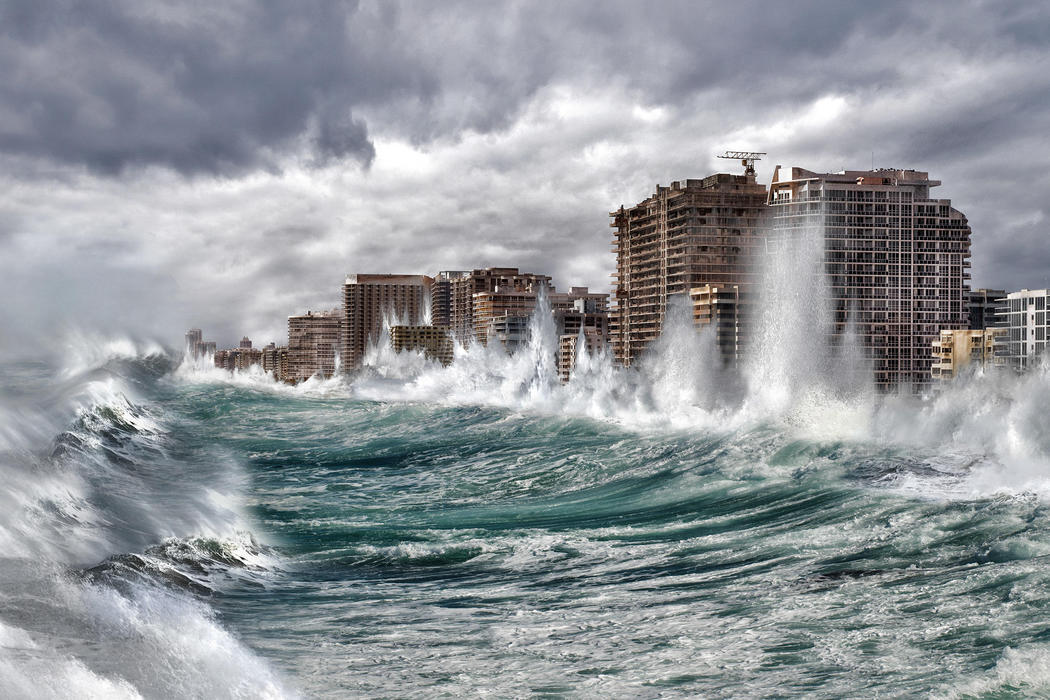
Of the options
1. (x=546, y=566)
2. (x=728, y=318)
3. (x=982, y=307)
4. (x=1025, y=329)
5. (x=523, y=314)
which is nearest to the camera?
(x=546, y=566)

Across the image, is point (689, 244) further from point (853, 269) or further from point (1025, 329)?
point (1025, 329)

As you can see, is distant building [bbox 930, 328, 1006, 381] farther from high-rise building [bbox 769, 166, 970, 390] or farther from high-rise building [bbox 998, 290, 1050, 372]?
high-rise building [bbox 769, 166, 970, 390]

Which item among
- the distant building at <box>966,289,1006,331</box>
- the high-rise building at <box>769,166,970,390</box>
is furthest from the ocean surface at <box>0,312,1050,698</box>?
the distant building at <box>966,289,1006,331</box>

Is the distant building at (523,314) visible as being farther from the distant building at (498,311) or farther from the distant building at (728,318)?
the distant building at (728,318)

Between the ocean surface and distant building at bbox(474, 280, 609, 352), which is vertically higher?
distant building at bbox(474, 280, 609, 352)

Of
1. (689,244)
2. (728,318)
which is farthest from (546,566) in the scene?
(689,244)

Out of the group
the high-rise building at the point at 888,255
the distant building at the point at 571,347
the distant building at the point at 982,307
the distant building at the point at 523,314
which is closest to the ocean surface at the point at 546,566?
the high-rise building at the point at 888,255

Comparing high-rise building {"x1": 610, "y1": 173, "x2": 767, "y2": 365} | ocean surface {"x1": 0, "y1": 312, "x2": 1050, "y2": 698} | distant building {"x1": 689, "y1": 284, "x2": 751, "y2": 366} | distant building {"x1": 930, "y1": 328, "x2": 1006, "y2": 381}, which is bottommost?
ocean surface {"x1": 0, "y1": 312, "x2": 1050, "y2": 698}
